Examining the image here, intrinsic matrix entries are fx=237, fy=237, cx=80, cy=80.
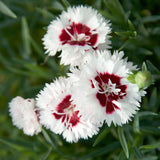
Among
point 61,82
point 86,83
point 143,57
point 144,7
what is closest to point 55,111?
point 61,82

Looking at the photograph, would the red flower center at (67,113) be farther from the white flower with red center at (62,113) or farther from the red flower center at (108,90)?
the red flower center at (108,90)

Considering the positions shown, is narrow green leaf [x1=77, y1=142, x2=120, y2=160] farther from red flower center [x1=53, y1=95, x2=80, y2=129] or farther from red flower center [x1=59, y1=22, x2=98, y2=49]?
red flower center [x1=59, y1=22, x2=98, y2=49]

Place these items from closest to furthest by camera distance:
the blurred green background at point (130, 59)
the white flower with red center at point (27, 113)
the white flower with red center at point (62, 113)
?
the white flower with red center at point (62, 113) → the white flower with red center at point (27, 113) → the blurred green background at point (130, 59)

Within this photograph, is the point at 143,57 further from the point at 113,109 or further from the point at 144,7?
the point at 113,109

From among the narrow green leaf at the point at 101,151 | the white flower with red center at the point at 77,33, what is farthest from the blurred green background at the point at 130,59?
the white flower with red center at the point at 77,33

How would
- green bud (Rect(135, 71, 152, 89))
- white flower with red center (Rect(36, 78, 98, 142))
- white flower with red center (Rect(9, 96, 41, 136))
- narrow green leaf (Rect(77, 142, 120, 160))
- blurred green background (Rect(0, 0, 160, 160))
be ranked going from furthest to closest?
1. narrow green leaf (Rect(77, 142, 120, 160))
2. blurred green background (Rect(0, 0, 160, 160))
3. white flower with red center (Rect(9, 96, 41, 136))
4. white flower with red center (Rect(36, 78, 98, 142))
5. green bud (Rect(135, 71, 152, 89))

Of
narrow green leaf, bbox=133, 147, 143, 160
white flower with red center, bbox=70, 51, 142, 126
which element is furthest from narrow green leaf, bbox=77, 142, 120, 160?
white flower with red center, bbox=70, 51, 142, 126

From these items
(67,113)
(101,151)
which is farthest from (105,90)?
(101,151)
